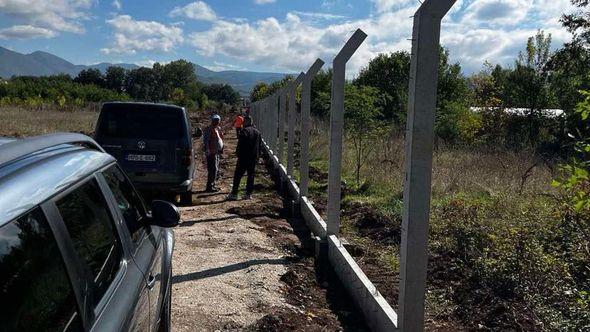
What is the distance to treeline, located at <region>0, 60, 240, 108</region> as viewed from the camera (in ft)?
318

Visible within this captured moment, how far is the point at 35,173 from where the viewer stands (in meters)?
1.90

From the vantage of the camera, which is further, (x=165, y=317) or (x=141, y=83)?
(x=141, y=83)

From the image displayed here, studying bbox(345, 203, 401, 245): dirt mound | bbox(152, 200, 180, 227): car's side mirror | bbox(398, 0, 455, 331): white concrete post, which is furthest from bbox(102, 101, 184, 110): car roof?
bbox(398, 0, 455, 331): white concrete post

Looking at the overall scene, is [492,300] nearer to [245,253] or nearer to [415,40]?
[415,40]

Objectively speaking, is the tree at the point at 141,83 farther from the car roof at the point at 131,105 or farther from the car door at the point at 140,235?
the car door at the point at 140,235

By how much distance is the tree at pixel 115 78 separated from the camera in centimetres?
12344

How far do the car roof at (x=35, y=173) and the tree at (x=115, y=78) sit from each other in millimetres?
126653

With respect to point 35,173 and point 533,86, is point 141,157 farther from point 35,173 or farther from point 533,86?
point 533,86

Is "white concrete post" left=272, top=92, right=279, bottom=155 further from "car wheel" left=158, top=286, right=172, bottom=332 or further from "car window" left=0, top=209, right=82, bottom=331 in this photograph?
"car window" left=0, top=209, right=82, bottom=331

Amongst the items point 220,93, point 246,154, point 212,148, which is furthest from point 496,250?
point 220,93

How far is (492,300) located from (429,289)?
33.6 inches

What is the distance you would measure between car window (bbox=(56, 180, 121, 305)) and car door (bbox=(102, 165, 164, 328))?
29cm

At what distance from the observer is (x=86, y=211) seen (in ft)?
7.86

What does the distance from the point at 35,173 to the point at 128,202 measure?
1.58 m
